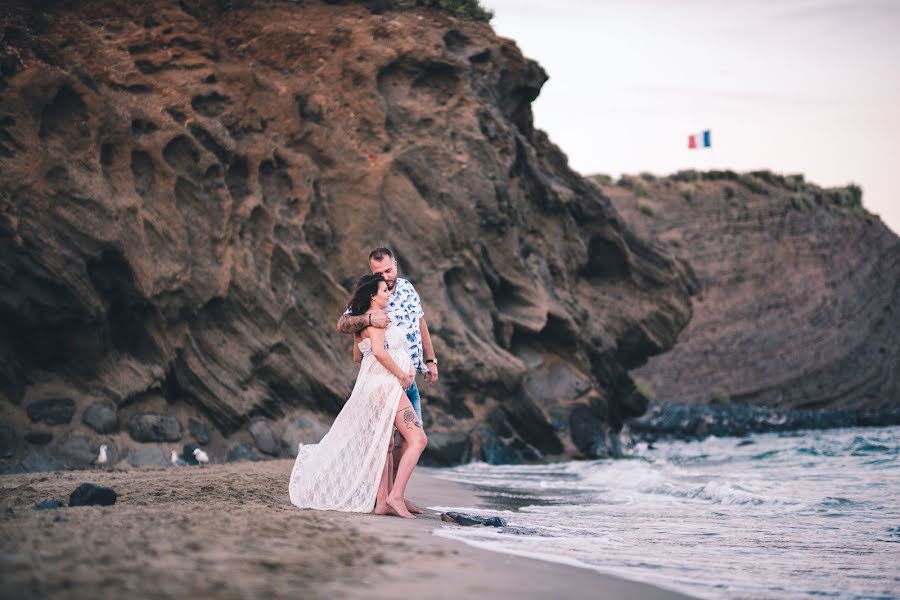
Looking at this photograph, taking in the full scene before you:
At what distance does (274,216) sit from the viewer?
43.0 ft

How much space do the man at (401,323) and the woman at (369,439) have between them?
0.35ft

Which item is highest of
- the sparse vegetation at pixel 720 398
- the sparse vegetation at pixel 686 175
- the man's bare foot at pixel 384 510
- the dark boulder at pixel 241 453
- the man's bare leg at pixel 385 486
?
the sparse vegetation at pixel 686 175

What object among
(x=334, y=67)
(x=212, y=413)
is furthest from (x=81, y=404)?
(x=334, y=67)

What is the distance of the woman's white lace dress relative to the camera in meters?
6.72

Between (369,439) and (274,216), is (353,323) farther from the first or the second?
(274,216)

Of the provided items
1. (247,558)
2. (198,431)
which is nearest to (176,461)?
(198,431)

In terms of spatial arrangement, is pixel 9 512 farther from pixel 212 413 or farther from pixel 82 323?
pixel 212 413

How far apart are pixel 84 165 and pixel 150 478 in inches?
168

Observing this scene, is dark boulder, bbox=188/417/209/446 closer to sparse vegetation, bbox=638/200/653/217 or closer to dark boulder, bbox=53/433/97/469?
dark boulder, bbox=53/433/97/469

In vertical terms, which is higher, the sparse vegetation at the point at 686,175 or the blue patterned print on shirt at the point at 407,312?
the sparse vegetation at the point at 686,175

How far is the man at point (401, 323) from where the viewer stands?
6.99 m

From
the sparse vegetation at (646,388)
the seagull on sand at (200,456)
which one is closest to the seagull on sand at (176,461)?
the seagull on sand at (200,456)

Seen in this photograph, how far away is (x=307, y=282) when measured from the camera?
13430 mm

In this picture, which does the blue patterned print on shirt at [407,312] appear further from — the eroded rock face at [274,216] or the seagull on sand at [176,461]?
the eroded rock face at [274,216]
